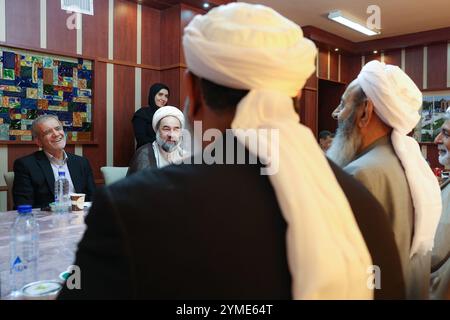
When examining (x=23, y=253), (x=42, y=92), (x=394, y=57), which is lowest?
(x=23, y=253)

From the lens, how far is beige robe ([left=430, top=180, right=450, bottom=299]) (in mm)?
1663

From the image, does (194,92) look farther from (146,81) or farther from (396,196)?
(146,81)

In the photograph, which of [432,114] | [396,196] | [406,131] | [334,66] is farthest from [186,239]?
[432,114]

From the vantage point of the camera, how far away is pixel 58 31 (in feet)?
13.9

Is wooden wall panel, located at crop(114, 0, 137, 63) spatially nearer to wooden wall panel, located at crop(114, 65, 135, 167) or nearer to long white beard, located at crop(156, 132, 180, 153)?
wooden wall panel, located at crop(114, 65, 135, 167)

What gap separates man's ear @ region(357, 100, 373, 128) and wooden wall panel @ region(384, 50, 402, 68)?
6.38 metres

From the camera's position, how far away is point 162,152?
3480 millimetres

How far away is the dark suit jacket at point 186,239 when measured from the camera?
0.69 metres

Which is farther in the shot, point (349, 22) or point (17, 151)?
point (349, 22)

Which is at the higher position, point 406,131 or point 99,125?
point 99,125

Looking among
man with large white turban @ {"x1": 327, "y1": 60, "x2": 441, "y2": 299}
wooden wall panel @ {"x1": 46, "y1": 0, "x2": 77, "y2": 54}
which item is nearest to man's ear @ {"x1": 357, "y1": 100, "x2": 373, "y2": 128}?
man with large white turban @ {"x1": 327, "y1": 60, "x2": 441, "y2": 299}

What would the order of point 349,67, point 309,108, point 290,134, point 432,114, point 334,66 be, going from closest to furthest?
point 290,134 < point 309,108 < point 432,114 < point 334,66 < point 349,67

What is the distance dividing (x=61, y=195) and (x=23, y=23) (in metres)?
2.22

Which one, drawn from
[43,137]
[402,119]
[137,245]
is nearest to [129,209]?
[137,245]
